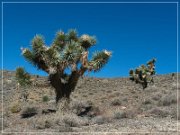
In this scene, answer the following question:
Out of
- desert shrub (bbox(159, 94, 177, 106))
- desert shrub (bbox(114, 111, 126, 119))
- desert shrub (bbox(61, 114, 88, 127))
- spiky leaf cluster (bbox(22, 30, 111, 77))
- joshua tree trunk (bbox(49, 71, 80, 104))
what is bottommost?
desert shrub (bbox(61, 114, 88, 127))

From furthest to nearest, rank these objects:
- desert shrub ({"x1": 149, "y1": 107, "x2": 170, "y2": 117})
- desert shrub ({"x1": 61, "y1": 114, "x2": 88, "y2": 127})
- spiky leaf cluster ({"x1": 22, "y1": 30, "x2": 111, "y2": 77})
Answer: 1. spiky leaf cluster ({"x1": 22, "y1": 30, "x2": 111, "y2": 77})
2. desert shrub ({"x1": 149, "y1": 107, "x2": 170, "y2": 117})
3. desert shrub ({"x1": 61, "y1": 114, "x2": 88, "y2": 127})

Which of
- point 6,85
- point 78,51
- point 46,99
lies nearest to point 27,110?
point 78,51

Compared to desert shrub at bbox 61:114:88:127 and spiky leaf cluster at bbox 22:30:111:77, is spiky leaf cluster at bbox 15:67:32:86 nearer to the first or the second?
spiky leaf cluster at bbox 22:30:111:77

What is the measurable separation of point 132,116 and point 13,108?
27.9 ft

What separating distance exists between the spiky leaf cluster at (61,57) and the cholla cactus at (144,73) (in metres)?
15.7

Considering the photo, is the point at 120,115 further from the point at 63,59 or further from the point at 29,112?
the point at 29,112

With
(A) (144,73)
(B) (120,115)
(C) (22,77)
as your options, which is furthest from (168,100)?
(A) (144,73)

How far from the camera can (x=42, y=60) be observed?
1891 cm

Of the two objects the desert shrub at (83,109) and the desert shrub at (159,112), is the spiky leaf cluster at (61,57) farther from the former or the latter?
the desert shrub at (159,112)

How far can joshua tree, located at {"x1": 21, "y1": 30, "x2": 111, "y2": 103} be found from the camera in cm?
1850


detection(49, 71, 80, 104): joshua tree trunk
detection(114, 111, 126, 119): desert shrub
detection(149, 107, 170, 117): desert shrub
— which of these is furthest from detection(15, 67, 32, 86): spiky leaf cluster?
detection(149, 107, 170, 117): desert shrub

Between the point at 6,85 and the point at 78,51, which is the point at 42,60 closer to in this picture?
the point at 78,51

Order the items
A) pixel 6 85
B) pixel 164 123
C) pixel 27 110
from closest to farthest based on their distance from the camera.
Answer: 1. pixel 164 123
2. pixel 27 110
3. pixel 6 85

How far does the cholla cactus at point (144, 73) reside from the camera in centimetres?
3423
